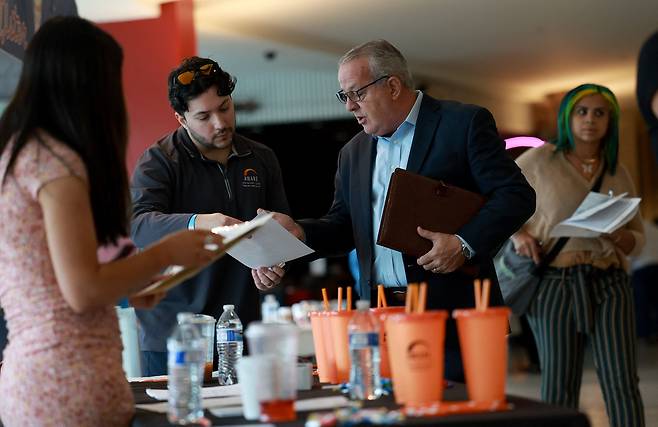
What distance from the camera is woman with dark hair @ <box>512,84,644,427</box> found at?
4.12m

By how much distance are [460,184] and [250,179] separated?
30.3 inches

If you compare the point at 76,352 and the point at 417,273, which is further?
the point at 417,273

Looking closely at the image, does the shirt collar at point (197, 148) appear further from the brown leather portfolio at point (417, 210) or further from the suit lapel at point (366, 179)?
the brown leather portfolio at point (417, 210)

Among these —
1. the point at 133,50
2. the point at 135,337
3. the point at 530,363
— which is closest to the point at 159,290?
the point at 135,337

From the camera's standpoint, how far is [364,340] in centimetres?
215

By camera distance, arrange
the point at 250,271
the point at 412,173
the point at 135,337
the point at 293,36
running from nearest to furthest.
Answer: the point at 412,173, the point at 250,271, the point at 135,337, the point at 293,36

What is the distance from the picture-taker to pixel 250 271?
3445 mm

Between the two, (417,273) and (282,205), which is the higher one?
(282,205)

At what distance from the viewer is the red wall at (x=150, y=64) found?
8445 millimetres

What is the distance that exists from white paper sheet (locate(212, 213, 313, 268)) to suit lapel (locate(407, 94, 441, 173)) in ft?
1.38

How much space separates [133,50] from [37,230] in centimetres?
690

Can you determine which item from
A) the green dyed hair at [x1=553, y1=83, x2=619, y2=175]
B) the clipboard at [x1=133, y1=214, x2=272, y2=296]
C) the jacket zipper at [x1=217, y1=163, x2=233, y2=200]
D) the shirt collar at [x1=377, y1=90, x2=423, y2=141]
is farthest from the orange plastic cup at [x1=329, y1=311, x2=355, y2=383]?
the green dyed hair at [x1=553, y1=83, x2=619, y2=175]

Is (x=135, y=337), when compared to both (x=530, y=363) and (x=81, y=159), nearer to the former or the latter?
(x=81, y=159)

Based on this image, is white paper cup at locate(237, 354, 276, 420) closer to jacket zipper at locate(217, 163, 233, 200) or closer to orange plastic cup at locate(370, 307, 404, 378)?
orange plastic cup at locate(370, 307, 404, 378)
